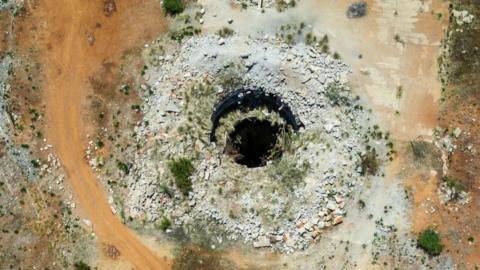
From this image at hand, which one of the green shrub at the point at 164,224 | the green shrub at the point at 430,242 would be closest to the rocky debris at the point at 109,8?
the green shrub at the point at 164,224

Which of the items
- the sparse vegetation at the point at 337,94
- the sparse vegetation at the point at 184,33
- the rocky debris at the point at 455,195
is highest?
the sparse vegetation at the point at 184,33

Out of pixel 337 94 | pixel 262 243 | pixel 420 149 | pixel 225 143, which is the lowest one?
pixel 262 243

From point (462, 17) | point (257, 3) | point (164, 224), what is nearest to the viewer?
point (164, 224)

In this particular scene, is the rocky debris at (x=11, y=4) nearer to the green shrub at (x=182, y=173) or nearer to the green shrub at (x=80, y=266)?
the green shrub at (x=182, y=173)

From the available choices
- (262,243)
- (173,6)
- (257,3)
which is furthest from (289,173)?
(173,6)

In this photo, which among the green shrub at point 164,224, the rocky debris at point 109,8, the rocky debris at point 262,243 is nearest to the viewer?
the rocky debris at point 262,243

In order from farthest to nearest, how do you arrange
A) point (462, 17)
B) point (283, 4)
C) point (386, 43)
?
point (283, 4) → point (462, 17) → point (386, 43)

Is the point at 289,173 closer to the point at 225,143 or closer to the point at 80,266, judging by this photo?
the point at 225,143

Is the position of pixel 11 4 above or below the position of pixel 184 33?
above
